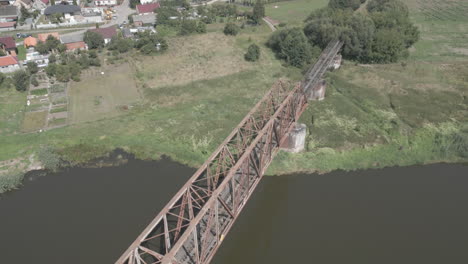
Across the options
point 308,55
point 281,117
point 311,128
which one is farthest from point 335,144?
point 308,55

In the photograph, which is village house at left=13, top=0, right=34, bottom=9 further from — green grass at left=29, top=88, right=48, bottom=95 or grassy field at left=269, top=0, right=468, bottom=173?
grassy field at left=269, top=0, right=468, bottom=173

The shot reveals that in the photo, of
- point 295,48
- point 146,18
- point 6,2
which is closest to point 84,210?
point 295,48

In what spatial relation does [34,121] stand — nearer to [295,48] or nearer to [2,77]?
[2,77]

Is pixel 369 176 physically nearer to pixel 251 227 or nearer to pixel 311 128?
pixel 311 128

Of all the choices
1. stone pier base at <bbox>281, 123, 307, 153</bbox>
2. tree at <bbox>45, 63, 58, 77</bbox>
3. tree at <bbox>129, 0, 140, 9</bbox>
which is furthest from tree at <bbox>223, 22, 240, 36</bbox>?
stone pier base at <bbox>281, 123, 307, 153</bbox>

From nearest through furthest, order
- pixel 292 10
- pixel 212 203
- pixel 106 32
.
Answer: pixel 212 203
pixel 106 32
pixel 292 10

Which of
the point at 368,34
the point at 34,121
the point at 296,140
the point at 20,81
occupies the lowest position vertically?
the point at 296,140

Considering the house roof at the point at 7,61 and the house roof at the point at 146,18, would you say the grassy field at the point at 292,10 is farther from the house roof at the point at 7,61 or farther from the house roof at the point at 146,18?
the house roof at the point at 7,61
